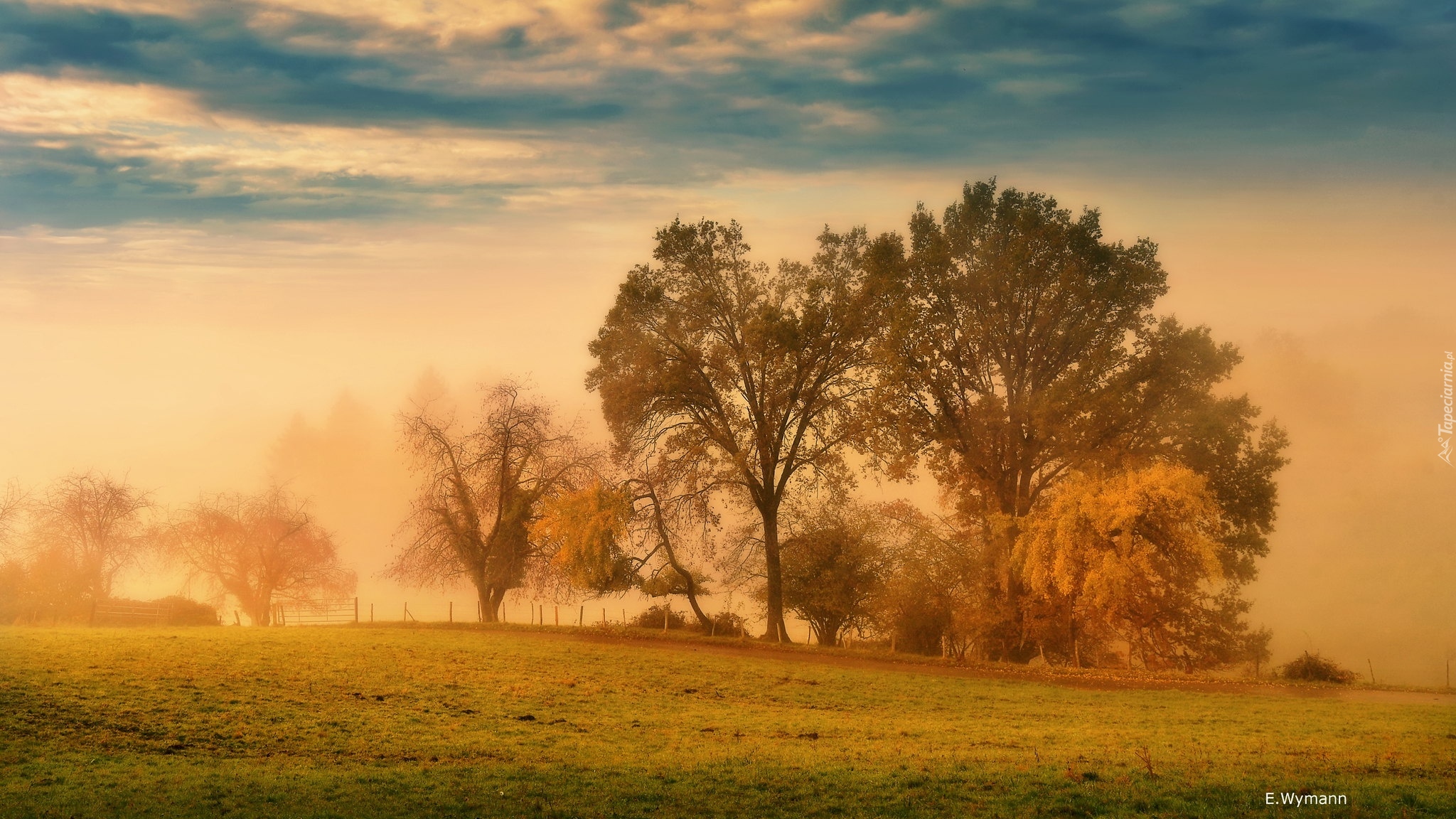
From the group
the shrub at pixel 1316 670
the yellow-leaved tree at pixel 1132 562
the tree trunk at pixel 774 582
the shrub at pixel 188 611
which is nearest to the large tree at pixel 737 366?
the tree trunk at pixel 774 582

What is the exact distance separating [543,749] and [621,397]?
2555 centimetres

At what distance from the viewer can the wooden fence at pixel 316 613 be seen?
54906 millimetres

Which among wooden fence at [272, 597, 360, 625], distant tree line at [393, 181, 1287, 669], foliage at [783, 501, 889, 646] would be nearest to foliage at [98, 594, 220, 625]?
wooden fence at [272, 597, 360, 625]

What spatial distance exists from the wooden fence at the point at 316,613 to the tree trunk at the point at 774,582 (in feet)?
84.7

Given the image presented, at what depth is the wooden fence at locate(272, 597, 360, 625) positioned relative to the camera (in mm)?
54906

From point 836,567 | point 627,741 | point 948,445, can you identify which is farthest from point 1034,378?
point 627,741

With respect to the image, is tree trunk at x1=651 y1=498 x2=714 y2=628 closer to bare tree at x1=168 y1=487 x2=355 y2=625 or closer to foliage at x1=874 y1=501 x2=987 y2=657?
foliage at x1=874 y1=501 x2=987 y2=657

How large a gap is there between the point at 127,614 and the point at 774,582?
3494 centimetres

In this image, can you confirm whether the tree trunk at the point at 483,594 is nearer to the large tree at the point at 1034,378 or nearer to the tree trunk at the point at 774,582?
the tree trunk at the point at 774,582

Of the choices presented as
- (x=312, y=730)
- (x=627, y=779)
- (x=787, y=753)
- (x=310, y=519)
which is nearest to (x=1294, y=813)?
(x=787, y=753)

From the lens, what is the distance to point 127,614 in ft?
163

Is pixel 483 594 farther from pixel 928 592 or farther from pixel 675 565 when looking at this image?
pixel 928 592

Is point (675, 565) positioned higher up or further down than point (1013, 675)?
higher up

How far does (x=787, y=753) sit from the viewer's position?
721 inches
